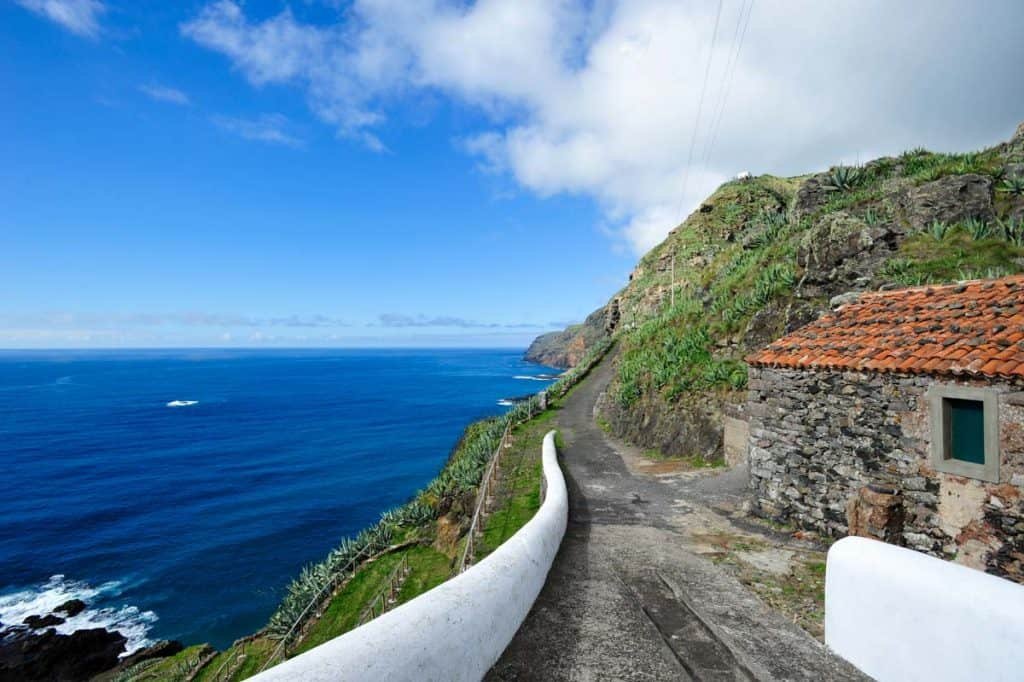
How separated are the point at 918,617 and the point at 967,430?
165 inches

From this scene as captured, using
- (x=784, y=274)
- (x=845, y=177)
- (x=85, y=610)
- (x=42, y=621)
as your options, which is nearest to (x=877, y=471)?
(x=784, y=274)

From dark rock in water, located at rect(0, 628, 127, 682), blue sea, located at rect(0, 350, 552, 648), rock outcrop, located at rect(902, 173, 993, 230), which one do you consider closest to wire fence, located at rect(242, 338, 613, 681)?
dark rock in water, located at rect(0, 628, 127, 682)

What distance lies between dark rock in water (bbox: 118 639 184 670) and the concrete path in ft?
68.9

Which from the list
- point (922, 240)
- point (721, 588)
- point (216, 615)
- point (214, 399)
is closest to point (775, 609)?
point (721, 588)

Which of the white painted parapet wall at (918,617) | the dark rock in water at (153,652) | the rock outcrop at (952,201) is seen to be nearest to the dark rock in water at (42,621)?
the dark rock in water at (153,652)

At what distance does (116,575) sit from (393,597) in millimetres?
24615

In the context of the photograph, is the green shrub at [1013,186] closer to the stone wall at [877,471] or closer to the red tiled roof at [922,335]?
the red tiled roof at [922,335]

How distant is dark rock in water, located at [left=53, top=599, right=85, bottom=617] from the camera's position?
77.0 ft

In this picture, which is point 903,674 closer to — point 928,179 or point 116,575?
point 928,179

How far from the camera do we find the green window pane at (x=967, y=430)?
6191 millimetres

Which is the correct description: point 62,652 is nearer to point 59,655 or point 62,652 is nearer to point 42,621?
point 59,655

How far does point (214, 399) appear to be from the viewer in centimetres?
9506

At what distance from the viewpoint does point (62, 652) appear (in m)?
20.9

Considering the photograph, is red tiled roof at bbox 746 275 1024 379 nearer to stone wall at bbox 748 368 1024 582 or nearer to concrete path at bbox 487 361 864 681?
stone wall at bbox 748 368 1024 582
